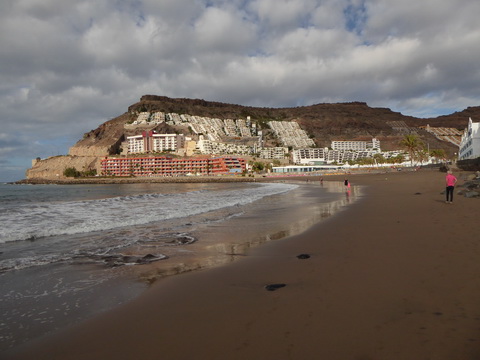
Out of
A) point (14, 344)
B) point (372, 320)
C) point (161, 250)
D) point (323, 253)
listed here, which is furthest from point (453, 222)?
point (14, 344)

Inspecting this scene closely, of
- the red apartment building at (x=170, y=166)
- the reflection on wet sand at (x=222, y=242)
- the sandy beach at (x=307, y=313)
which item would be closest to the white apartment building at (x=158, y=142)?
the red apartment building at (x=170, y=166)

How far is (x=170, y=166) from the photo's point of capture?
148m

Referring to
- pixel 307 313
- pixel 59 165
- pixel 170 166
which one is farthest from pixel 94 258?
pixel 59 165

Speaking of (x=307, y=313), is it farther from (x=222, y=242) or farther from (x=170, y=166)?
(x=170, y=166)

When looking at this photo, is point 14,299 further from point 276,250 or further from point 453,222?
point 453,222

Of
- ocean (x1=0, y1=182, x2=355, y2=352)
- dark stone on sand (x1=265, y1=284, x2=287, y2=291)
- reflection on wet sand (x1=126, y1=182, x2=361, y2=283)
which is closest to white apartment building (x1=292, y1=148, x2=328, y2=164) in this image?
reflection on wet sand (x1=126, y1=182, x2=361, y2=283)

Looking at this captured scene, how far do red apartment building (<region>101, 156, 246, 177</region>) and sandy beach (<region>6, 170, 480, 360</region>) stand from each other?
12686 cm

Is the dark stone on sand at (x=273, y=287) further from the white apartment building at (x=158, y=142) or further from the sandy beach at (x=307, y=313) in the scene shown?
the white apartment building at (x=158, y=142)

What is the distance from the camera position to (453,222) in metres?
9.59

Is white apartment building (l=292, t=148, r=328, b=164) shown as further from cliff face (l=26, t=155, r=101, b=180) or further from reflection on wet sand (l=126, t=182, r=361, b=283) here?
reflection on wet sand (l=126, t=182, r=361, b=283)

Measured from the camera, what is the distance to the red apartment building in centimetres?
13825

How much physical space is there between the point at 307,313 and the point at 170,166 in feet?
487

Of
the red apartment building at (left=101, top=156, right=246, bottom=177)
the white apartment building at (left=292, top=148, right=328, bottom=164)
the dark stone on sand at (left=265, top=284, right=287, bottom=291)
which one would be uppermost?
the white apartment building at (left=292, top=148, right=328, bottom=164)

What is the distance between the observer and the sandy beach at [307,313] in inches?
126
